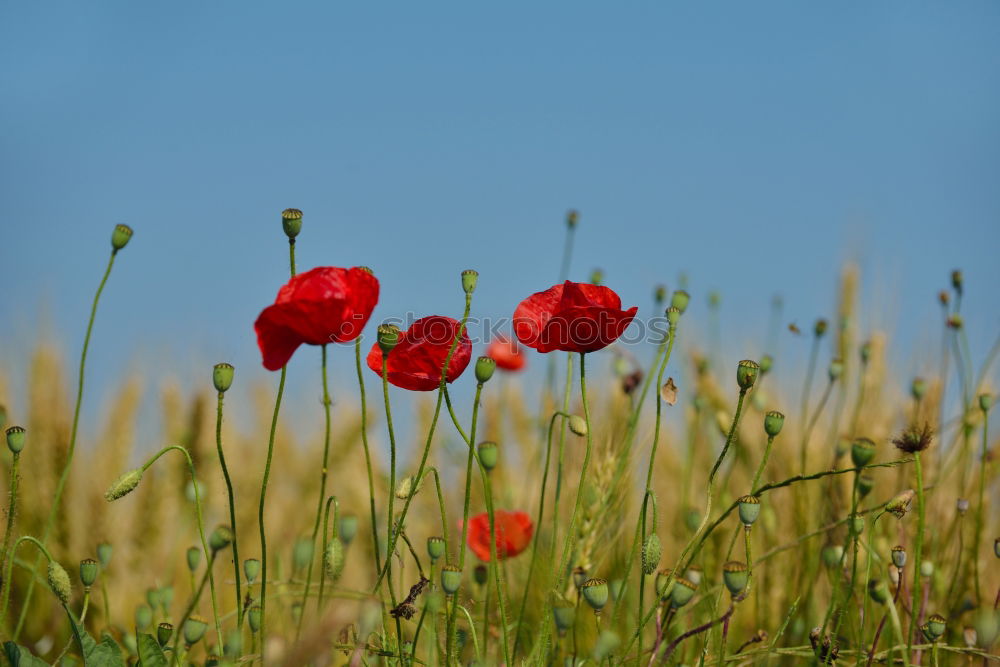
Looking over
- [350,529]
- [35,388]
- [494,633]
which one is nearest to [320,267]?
[350,529]

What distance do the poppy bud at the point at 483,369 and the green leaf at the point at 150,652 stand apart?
21.5 inches

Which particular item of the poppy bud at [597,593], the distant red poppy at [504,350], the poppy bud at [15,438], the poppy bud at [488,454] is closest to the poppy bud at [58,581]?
the poppy bud at [15,438]

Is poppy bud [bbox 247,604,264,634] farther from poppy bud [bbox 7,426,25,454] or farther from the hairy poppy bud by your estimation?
poppy bud [bbox 7,426,25,454]

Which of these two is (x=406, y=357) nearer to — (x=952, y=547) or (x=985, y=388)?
(x=952, y=547)

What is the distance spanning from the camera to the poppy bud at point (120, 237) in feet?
4.51

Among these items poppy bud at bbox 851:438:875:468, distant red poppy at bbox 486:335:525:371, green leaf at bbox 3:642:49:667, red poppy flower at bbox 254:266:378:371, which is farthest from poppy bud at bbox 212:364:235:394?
distant red poppy at bbox 486:335:525:371

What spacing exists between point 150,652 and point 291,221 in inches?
23.3

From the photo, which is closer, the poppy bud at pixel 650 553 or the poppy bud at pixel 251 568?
the poppy bud at pixel 650 553

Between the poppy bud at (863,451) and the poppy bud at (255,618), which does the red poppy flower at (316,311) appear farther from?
the poppy bud at (863,451)

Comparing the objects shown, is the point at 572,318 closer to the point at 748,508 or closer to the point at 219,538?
the point at 748,508

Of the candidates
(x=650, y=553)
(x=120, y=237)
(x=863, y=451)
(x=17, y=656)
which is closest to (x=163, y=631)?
(x=17, y=656)

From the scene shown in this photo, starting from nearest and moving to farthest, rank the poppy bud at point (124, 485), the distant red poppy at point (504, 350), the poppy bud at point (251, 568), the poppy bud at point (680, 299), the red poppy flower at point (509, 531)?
the poppy bud at point (124, 485)
the poppy bud at point (251, 568)
the poppy bud at point (680, 299)
the red poppy flower at point (509, 531)
the distant red poppy at point (504, 350)

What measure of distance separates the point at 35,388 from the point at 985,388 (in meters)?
2.44

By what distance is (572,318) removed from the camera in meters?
1.36
